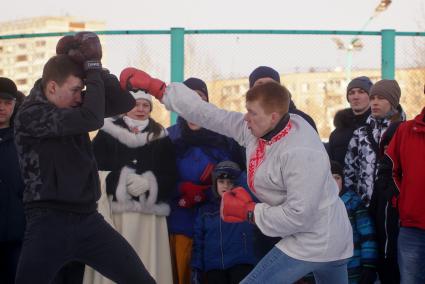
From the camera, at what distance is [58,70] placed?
12.8 ft

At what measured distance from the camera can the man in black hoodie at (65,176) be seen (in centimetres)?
375

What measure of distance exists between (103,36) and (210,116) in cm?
295

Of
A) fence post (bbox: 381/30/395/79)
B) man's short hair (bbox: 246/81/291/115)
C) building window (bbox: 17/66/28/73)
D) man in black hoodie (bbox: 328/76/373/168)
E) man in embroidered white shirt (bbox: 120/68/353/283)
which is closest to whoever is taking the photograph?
man in embroidered white shirt (bbox: 120/68/353/283)

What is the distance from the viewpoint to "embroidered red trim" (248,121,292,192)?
3.70m

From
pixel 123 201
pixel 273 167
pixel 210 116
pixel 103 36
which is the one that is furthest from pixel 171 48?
pixel 273 167

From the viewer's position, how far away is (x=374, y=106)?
18.3 feet

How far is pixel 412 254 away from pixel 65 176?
2.20 m

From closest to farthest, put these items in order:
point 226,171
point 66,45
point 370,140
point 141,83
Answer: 1. point 141,83
2. point 66,45
3. point 226,171
4. point 370,140

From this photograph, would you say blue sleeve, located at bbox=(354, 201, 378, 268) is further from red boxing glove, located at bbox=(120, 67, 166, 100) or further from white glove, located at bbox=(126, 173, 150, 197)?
red boxing glove, located at bbox=(120, 67, 166, 100)

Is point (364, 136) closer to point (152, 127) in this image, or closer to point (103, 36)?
point (152, 127)

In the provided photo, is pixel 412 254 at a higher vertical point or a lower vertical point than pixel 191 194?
lower

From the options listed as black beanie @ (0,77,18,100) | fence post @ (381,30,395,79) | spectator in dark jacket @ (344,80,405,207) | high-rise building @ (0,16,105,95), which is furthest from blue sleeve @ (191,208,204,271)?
fence post @ (381,30,395,79)

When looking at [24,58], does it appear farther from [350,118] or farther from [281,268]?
[281,268]

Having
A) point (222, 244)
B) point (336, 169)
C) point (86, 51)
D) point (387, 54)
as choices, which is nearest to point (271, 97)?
point (86, 51)
